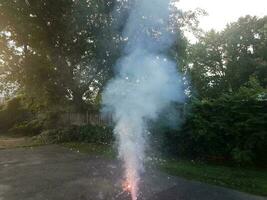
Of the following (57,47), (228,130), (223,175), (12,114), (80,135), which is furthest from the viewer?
(12,114)

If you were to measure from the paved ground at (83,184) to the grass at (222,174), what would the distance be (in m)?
0.42

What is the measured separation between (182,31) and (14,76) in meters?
9.81

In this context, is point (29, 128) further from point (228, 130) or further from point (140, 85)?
point (228, 130)

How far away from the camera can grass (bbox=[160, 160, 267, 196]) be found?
7676 mm

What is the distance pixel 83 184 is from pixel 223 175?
3.64 meters

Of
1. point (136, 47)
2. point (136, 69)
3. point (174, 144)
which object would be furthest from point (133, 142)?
point (136, 47)

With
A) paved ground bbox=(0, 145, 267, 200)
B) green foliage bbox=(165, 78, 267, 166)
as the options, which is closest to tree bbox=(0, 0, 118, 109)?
green foliage bbox=(165, 78, 267, 166)

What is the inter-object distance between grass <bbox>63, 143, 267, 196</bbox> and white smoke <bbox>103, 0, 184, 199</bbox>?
1042mm

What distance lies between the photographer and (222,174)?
8.84 metres

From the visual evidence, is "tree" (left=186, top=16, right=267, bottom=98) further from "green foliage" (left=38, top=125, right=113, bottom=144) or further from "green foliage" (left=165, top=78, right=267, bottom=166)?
"green foliage" (left=165, top=78, right=267, bottom=166)

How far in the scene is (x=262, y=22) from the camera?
40594 millimetres

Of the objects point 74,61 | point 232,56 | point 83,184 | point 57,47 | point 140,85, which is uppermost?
point 232,56

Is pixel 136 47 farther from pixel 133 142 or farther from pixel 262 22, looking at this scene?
pixel 262 22

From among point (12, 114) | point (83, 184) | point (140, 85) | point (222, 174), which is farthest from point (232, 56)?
point (83, 184)
